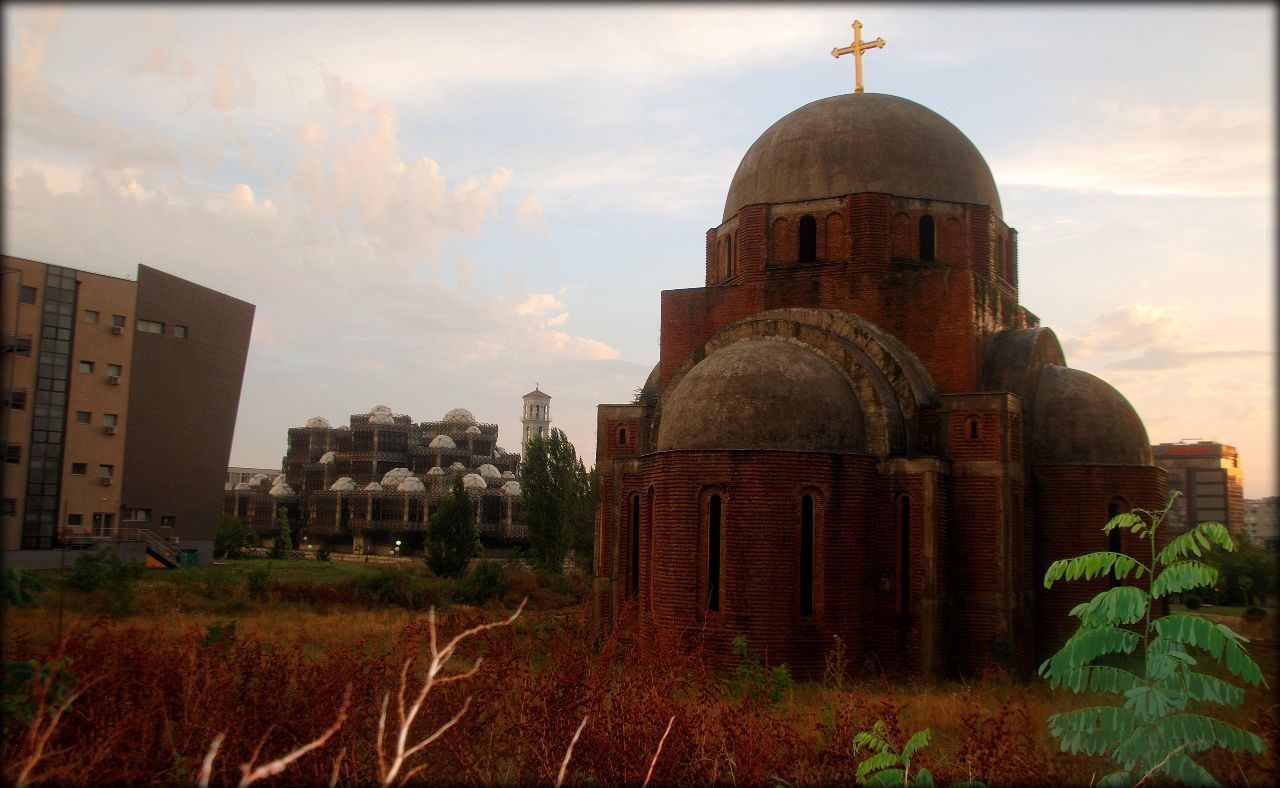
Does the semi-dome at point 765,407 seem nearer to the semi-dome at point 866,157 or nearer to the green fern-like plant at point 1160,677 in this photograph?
the semi-dome at point 866,157

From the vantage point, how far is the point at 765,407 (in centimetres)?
1447

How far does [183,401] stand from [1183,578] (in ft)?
128

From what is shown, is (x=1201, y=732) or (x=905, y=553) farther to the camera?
(x=905, y=553)

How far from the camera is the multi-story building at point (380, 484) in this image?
201 feet

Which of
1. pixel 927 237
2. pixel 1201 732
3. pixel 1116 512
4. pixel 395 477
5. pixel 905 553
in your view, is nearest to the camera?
pixel 1201 732

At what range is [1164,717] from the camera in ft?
21.9

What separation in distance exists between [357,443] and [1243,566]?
56.9m

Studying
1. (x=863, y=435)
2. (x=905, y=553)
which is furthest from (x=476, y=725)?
(x=863, y=435)

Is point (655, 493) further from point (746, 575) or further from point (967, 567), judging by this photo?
point (967, 567)

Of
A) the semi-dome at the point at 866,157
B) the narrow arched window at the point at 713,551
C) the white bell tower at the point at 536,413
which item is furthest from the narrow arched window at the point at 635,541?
the white bell tower at the point at 536,413

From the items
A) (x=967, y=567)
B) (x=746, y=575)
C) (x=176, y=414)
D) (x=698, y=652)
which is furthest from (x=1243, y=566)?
(x=176, y=414)

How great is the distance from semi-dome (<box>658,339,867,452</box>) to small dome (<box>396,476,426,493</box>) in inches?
1916

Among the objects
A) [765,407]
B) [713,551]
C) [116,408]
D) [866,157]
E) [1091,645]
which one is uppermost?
[866,157]

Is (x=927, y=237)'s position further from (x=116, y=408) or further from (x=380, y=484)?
(x=380, y=484)
